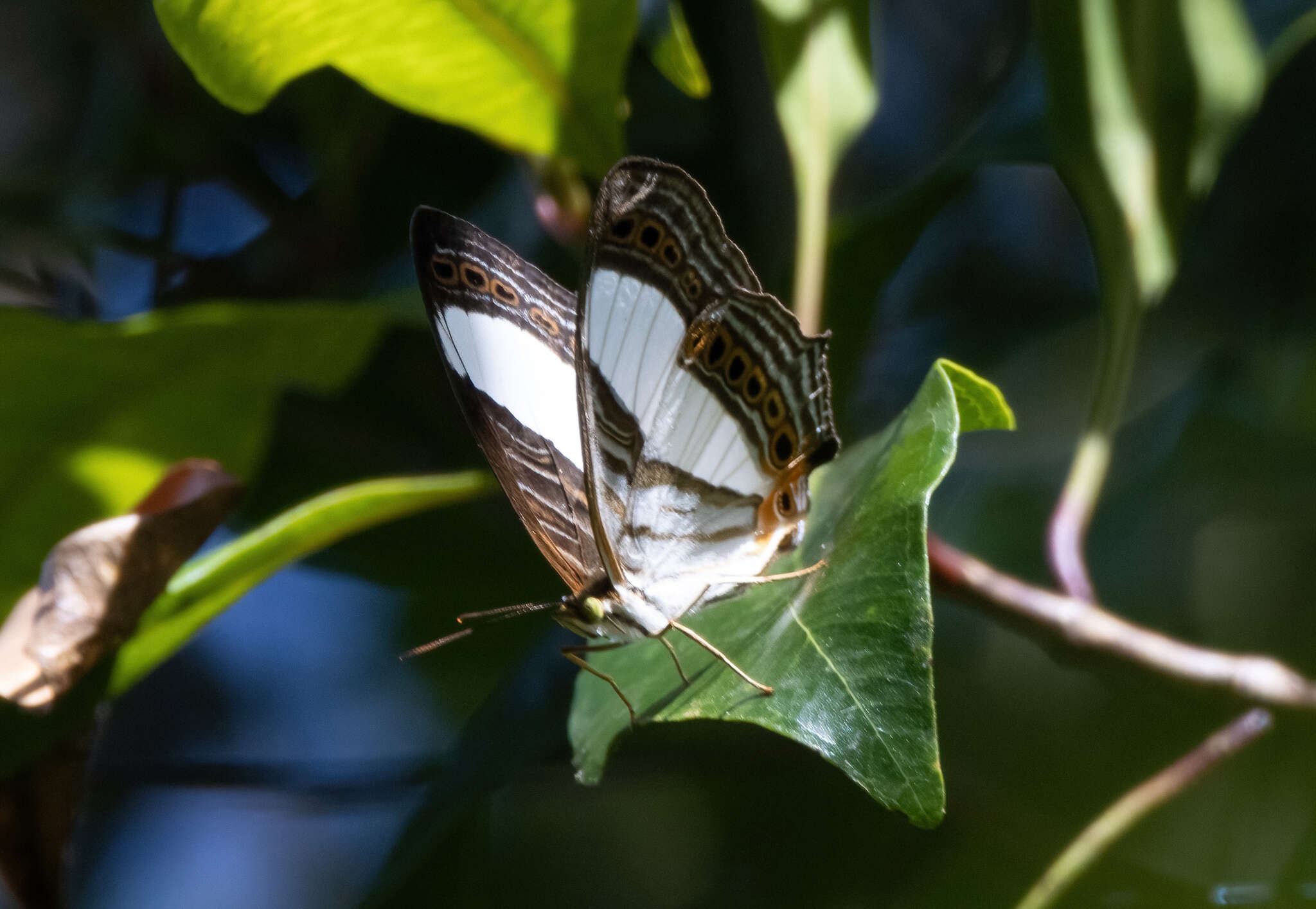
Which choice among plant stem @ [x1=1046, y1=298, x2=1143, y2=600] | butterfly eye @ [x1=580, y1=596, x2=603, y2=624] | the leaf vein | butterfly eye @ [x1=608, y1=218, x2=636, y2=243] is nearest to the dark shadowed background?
plant stem @ [x1=1046, y1=298, x2=1143, y2=600]

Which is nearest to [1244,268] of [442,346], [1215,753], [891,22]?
[891,22]

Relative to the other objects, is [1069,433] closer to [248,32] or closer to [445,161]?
[445,161]

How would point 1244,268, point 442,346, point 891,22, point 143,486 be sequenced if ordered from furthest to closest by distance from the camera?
point 891,22, point 1244,268, point 143,486, point 442,346

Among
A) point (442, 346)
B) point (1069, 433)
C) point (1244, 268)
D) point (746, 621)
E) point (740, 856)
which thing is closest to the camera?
point (746, 621)

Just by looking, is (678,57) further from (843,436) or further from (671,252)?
(843,436)

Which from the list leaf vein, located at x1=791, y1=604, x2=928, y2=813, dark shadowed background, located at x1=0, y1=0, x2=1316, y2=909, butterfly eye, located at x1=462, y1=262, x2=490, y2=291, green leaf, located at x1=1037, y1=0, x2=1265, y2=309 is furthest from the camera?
dark shadowed background, located at x1=0, y1=0, x2=1316, y2=909

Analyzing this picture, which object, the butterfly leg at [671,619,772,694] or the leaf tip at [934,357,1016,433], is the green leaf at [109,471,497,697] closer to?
the butterfly leg at [671,619,772,694]
